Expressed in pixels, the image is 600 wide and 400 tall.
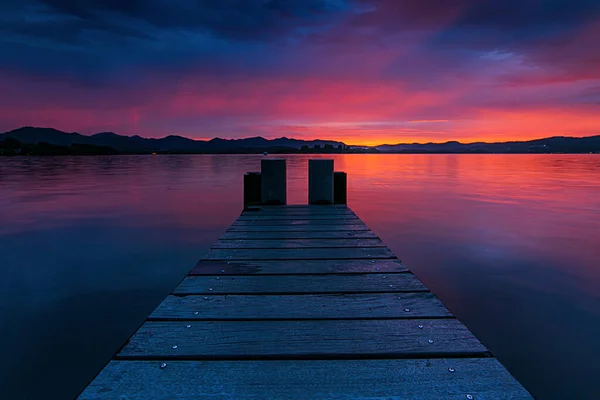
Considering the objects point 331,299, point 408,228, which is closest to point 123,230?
point 408,228

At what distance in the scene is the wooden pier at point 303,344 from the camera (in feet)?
7.06

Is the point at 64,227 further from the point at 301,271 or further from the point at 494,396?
the point at 494,396

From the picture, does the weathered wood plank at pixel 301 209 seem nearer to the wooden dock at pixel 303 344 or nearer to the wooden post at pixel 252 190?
the wooden post at pixel 252 190

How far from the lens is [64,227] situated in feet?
40.1

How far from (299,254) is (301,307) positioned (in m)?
1.74

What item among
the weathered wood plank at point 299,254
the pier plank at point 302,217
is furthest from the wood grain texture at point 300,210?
the weathered wood plank at point 299,254

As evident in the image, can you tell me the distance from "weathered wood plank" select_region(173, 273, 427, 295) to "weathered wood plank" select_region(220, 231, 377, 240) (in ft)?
6.26

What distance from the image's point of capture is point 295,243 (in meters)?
5.61

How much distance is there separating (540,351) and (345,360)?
388 centimetres

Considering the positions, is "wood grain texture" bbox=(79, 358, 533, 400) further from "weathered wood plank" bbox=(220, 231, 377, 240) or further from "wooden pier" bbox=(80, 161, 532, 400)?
"weathered wood plank" bbox=(220, 231, 377, 240)

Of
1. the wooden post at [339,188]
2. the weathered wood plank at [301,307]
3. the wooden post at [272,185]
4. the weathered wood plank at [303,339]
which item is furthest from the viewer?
the wooden post at [339,188]

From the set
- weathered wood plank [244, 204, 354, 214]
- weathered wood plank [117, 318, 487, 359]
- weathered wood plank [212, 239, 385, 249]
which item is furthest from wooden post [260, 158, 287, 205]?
weathered wood plank [117, 318, 487, 359]

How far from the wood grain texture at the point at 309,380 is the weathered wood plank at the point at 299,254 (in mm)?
2437

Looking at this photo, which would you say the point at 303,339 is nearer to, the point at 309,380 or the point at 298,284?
the point at 309,380
